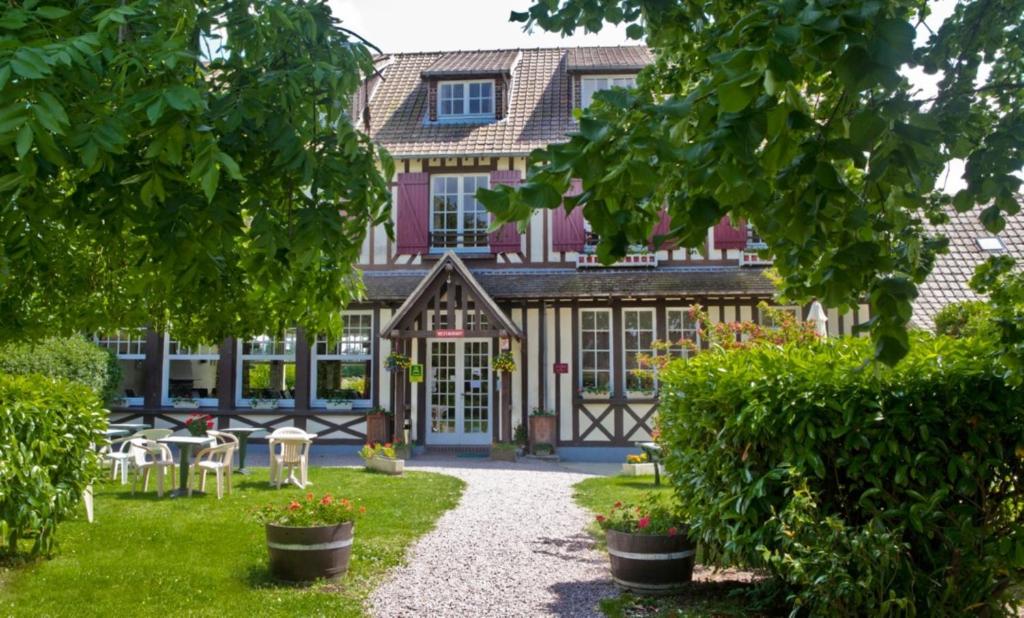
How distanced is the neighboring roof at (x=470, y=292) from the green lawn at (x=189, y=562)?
16.0 feet

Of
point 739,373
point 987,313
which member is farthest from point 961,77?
point 739,373

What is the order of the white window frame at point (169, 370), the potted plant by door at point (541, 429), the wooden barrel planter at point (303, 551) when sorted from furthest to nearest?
the white window frame at point (169, 370)
the potted plant by door at point (541, 429)
the wooden barrel planter at point (303, 551)

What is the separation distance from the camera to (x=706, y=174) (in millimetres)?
1748

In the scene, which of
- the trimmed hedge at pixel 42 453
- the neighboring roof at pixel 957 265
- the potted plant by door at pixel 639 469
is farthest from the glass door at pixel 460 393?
the trimmed hedge at pixel 42 453

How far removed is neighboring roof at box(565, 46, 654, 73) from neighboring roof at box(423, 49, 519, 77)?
1.41m

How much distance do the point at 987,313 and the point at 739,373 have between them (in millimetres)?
1361

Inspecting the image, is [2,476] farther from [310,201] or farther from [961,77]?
[961,77]

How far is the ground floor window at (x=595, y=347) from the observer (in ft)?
51.3

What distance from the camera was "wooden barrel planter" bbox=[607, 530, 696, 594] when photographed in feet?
18.2

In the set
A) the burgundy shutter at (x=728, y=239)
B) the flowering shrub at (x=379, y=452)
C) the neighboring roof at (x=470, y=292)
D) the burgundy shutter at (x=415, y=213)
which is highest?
the burgundy shutter at (x=415, y=213)

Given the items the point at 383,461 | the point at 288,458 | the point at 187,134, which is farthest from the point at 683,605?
the point at 383,461

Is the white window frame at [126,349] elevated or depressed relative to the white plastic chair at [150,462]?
elevated

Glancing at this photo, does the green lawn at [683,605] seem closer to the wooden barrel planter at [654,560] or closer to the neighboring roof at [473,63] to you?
the wooden barrel planter at [654,560]

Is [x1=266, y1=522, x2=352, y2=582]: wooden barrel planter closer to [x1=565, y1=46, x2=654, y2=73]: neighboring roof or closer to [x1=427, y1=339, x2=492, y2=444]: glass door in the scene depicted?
[x1=427, y1=339, x2=492, y2=444]: glass door
